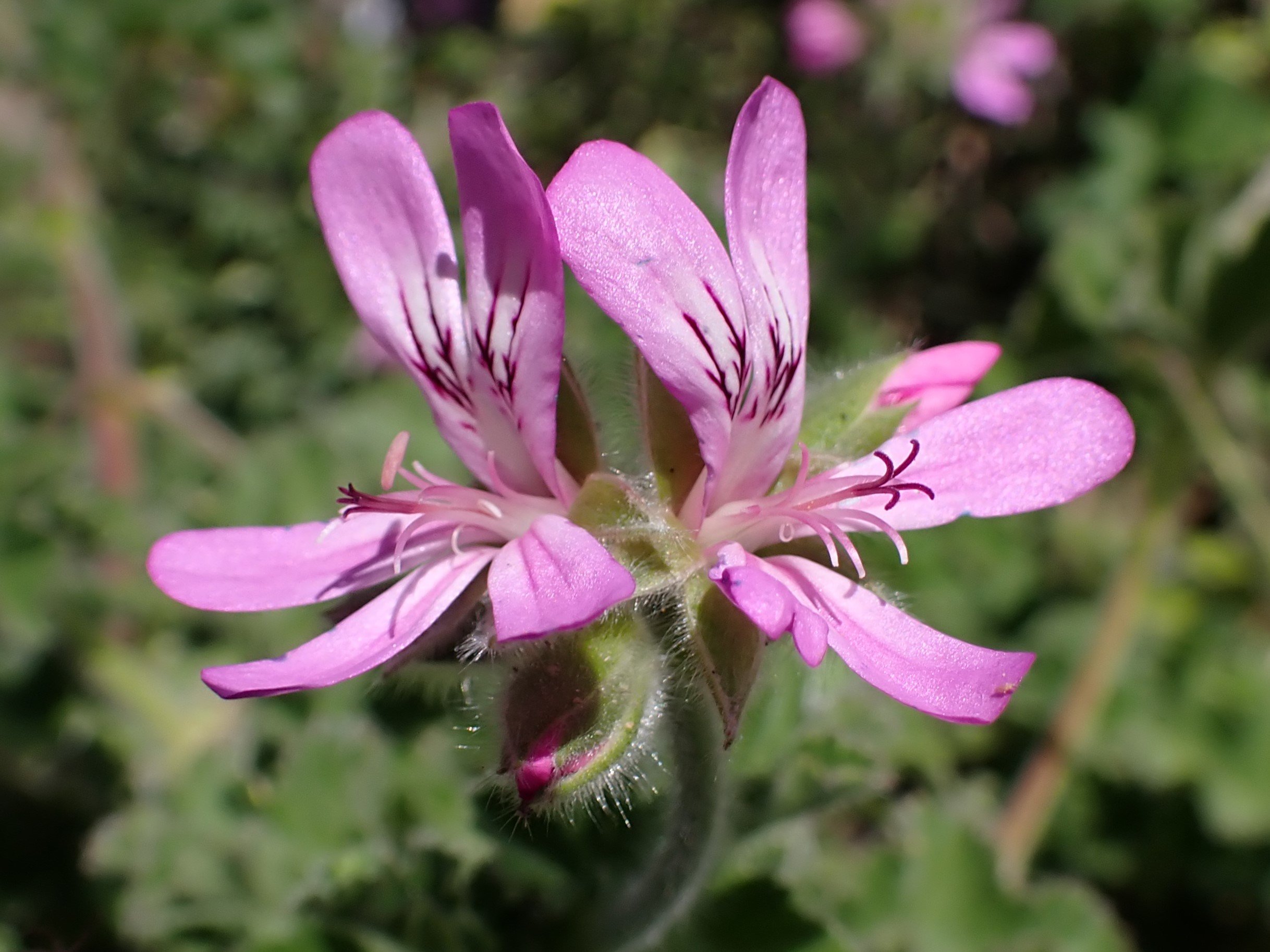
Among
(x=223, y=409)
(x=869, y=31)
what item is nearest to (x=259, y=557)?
(x=223, y=409)

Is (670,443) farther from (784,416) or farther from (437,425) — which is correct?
(437,425)

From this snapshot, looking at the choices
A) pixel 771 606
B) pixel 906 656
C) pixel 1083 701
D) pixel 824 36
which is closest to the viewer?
pixel 771 606

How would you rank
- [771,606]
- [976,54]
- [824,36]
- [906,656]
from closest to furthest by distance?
1. [771,606]
2. [906,656]
3. [824,36]
4. [976,54]

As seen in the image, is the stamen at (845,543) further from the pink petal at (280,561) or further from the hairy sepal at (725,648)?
the pink petal at (280,561)

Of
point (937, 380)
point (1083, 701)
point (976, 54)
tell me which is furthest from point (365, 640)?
point (976, 54)

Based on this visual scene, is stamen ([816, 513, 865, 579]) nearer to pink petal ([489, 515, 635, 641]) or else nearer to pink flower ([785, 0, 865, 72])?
pink petal ([489, 515, 635, 641])

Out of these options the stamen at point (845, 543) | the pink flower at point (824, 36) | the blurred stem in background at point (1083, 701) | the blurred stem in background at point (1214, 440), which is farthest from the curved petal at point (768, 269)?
the pink flower at point (824, 36)

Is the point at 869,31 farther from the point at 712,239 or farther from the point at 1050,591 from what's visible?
the point at 712,239
